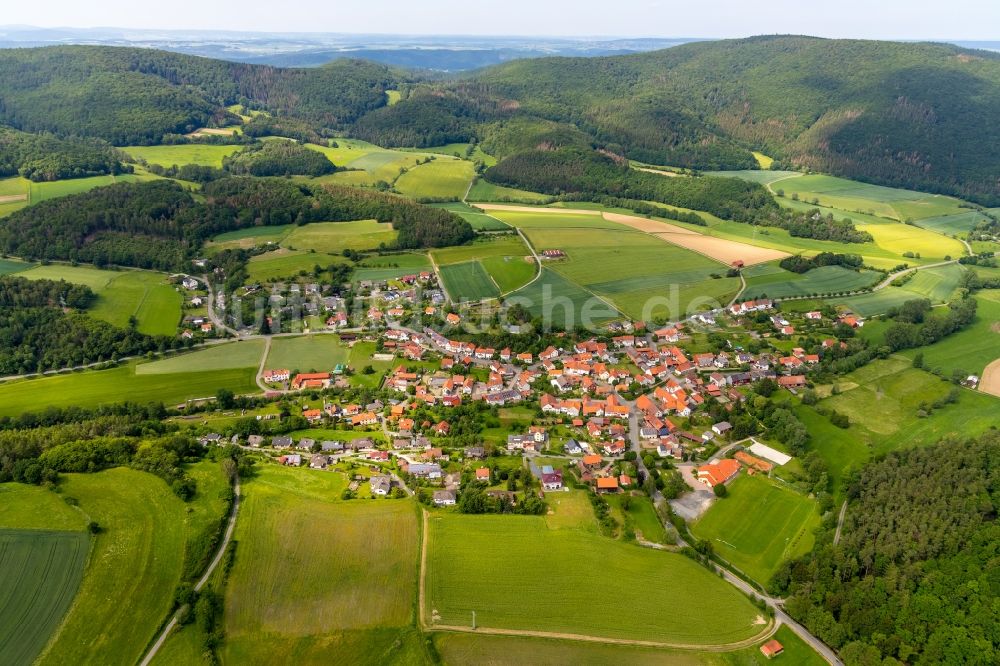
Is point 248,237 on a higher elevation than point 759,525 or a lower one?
higher

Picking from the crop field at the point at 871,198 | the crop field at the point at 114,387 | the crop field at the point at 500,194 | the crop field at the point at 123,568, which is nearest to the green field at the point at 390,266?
the crop field at the point at 114,387

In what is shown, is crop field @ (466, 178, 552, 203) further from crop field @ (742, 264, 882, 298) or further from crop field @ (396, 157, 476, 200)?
crop field @ (742, 264, 882, 298)

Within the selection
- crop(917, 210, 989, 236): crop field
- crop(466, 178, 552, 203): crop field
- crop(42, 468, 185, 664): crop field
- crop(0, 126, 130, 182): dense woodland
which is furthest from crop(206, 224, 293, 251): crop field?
crop(917, 210, 989, 236): crop field

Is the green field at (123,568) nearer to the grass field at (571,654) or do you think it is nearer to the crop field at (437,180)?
the grass field at (571,654)

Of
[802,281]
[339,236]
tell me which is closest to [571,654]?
[802,281]

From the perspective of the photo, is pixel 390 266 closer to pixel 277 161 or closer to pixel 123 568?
pixel 123 568

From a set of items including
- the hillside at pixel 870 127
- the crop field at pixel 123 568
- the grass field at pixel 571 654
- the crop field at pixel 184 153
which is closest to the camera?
the crop field at pixel 123 568

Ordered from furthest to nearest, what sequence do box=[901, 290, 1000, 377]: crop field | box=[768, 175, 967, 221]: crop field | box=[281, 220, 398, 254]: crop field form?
box=[768, 175, 967, 221]: crop field < box=[281, 220, 398, 254]: crop field < box=[901, 290, 1000, 377]: crop field
